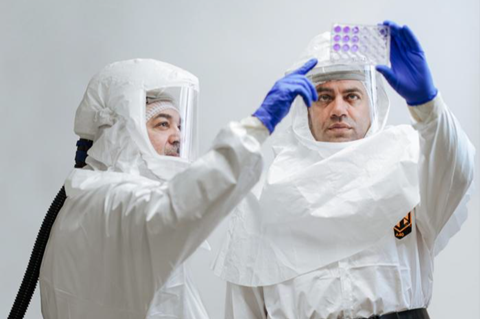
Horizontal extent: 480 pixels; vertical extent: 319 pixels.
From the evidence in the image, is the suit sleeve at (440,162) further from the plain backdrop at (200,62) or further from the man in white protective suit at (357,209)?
the plain backdrop at (200,62)

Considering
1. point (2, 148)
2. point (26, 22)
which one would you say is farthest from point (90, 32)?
point (2, 148)

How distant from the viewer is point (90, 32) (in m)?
3.55

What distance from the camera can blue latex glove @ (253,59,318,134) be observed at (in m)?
1.92

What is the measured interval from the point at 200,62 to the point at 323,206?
4.53ft

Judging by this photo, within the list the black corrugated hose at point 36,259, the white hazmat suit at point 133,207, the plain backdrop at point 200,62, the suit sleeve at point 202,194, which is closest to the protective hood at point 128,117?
the white hazmat suit at point 133,207

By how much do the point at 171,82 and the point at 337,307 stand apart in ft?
2.99

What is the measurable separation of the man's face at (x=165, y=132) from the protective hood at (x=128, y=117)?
0.16ft

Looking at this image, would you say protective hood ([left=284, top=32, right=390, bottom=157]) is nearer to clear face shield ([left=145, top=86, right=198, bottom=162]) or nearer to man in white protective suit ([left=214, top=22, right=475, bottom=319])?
man in white protective suit ([left=214, top=22, right=475, bottom=319])

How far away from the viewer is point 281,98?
197 centimetres

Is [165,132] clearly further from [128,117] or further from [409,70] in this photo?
[409,70]

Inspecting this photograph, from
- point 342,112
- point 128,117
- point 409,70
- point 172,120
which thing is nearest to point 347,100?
point 342,112

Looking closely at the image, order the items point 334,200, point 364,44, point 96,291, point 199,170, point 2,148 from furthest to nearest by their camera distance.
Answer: point 2,148 < point 334,200 < point 364,44 < point 96,291 < point 199,170

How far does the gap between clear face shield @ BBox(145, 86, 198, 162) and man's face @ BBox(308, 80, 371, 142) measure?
0.51 meters

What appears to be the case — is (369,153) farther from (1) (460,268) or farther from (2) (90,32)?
(2) (90,32)
